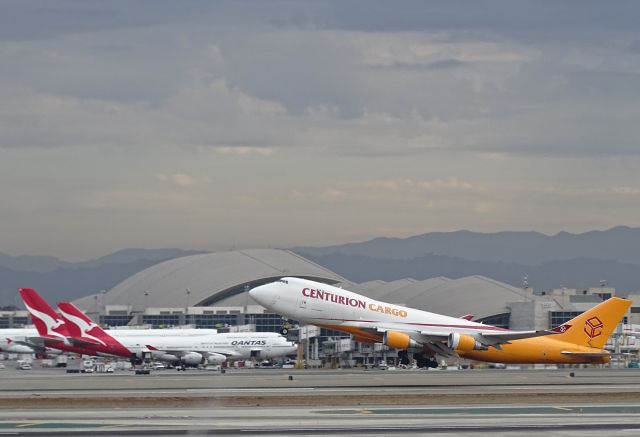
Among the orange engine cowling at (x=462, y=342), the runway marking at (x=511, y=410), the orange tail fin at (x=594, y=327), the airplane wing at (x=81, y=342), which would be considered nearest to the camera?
the runway marking at (x=511, y=410)

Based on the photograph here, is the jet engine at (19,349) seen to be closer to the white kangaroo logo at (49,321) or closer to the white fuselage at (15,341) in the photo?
the white fuselage at (15,341)

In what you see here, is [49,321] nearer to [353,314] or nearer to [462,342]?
[353,314]

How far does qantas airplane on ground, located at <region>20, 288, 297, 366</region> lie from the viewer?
142375 mm

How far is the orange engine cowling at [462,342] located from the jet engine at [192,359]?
56166 mm

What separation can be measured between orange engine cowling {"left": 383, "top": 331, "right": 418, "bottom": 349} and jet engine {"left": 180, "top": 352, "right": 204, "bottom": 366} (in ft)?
174

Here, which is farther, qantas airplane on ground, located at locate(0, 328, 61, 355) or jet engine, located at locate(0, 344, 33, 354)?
jet engine, located at locate(0, 344, 33, 354)

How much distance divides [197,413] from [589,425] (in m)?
19.5

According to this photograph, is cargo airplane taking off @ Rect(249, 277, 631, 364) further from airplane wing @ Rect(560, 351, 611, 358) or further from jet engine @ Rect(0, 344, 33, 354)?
jet engine @ Rect(0, 344, 33, 354)

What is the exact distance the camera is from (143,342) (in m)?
147

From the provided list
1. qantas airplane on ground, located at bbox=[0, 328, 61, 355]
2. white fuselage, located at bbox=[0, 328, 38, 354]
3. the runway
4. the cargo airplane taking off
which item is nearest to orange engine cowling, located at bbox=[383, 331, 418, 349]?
the cargo airplane taking off

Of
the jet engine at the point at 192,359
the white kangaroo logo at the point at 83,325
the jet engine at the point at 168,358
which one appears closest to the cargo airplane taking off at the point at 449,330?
the jet engine at the point at 192,359

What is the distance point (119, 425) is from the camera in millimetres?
52438

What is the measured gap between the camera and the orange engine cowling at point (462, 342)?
9519 cm

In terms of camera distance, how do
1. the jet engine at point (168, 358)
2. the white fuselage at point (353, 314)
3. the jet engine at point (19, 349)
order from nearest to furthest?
the white fuselage at point (353, 314) → the jet engine at point (168, 358) → the jet engine at point (19, 349)
